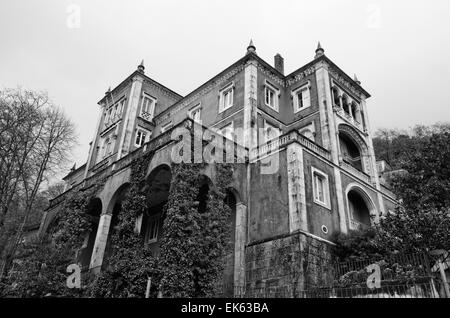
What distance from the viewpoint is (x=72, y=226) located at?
64.0 ft

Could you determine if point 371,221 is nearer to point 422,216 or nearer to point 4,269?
point 422,216

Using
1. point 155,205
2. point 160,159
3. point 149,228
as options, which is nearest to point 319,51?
point 160,159

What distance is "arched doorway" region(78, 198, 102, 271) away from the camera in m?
20.7

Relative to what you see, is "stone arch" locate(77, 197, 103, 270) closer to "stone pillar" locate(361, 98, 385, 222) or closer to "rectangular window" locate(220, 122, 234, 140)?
"rectangular window" locate(220, 122, 234, 140)

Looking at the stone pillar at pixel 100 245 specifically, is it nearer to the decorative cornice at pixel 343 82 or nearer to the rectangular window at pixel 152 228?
the rectangular window at pixel 152 228

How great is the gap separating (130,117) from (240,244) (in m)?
15.9

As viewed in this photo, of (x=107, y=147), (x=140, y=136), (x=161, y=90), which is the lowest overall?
(x=107, y=147)

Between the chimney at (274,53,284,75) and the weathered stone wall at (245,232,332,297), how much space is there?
616 inches

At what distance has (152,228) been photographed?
71.9 ft

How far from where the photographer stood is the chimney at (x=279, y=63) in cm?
2622

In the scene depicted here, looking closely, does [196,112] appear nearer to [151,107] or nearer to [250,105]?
[151,107]

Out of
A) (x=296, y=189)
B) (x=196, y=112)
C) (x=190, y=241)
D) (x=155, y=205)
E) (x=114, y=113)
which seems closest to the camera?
(x=190, y=241)
